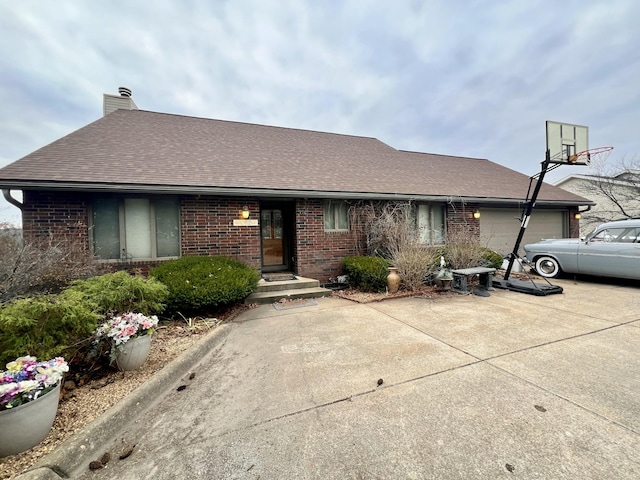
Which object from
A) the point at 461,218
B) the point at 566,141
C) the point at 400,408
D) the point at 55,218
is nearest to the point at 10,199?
the point at 55,218

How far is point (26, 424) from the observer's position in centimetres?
183

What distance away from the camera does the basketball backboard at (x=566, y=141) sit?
22.7 ft

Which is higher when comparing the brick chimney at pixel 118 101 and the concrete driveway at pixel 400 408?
the brick chimney at pixel 118 101

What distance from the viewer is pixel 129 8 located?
23.7 ft

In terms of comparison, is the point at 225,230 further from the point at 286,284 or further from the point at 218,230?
the point at 286,284

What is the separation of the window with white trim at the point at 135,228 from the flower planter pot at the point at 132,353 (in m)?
4.07

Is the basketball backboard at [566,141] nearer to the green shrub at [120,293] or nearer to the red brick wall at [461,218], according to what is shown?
the red brick wall at [461,218]

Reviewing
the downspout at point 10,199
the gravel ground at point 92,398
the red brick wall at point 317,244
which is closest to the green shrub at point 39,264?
the downspout at point 10,199

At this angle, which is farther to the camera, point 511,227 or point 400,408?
point 511,227

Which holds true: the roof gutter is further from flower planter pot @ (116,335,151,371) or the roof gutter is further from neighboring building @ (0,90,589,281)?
flower planter pot @ (116,335,151,371)

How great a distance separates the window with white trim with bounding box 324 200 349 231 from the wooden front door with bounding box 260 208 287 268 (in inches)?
63.5

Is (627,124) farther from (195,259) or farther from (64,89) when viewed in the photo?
(64,89)

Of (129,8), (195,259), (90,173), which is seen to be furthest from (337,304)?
(129,8)

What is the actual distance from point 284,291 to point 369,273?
2159 millimetres
